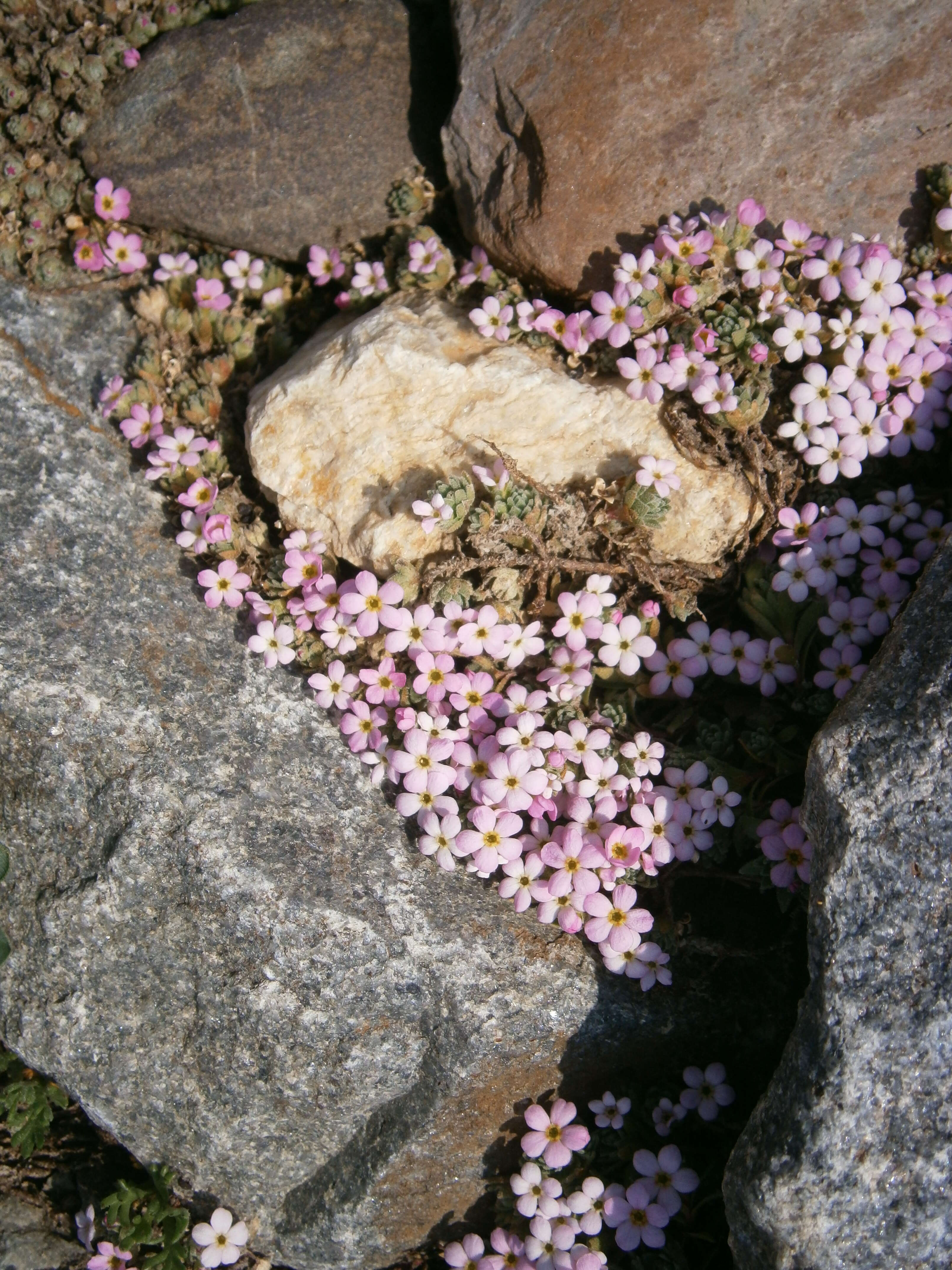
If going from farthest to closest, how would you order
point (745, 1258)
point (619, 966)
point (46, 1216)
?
point (46, 1216)
point (619, 966)
point (745, 1258)

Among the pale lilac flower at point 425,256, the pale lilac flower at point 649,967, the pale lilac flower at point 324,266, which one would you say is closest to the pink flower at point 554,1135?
the pale lilac flower at point 649,967

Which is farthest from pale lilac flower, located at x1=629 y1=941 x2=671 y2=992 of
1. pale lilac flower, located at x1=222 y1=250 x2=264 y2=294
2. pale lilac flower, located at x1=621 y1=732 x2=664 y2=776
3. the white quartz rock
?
pale lilac flower, located at x1=222 y1=250 x2=264 y2=294

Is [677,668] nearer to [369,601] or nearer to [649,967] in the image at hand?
[649,967]

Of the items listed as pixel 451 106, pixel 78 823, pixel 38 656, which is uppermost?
pixel 451 106

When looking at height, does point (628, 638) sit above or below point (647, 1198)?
above

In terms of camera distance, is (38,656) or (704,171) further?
(704,171)

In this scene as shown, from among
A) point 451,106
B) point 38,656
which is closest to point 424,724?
point 38,656

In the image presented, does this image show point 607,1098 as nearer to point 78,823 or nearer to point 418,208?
point 78,823
